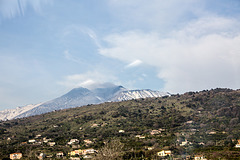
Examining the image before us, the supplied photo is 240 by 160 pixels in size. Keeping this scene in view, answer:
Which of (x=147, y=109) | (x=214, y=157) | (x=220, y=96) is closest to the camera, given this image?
(x=214, y=157)

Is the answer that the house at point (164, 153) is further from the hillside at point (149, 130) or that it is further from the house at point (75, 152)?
the house at point (75, 152)

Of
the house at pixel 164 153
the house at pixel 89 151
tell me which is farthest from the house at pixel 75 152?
the house at pixel 164 153

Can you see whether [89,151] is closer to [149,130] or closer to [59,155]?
[59,155]

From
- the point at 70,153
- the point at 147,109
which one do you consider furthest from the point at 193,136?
the point at 147,109

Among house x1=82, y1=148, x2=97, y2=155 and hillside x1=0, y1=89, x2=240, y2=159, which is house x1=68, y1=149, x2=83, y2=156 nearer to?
house x1=82, y1=148, x2=97, y2=155

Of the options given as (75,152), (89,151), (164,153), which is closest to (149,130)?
(89,151)

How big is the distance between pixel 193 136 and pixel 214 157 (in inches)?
979

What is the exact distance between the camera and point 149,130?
9425 cm

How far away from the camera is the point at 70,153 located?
68.9m

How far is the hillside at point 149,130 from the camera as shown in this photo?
6619cm

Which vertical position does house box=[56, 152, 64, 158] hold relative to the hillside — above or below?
below

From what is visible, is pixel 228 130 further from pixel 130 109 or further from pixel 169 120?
pixel 130 109

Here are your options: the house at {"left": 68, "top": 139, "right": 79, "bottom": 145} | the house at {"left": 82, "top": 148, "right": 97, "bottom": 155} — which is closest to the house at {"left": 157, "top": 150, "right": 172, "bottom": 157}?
the house at {"left": 82, "top": 148, "right": 97, "bottom": 155}

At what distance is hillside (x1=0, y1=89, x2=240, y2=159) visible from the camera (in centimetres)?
Answer: 6619
